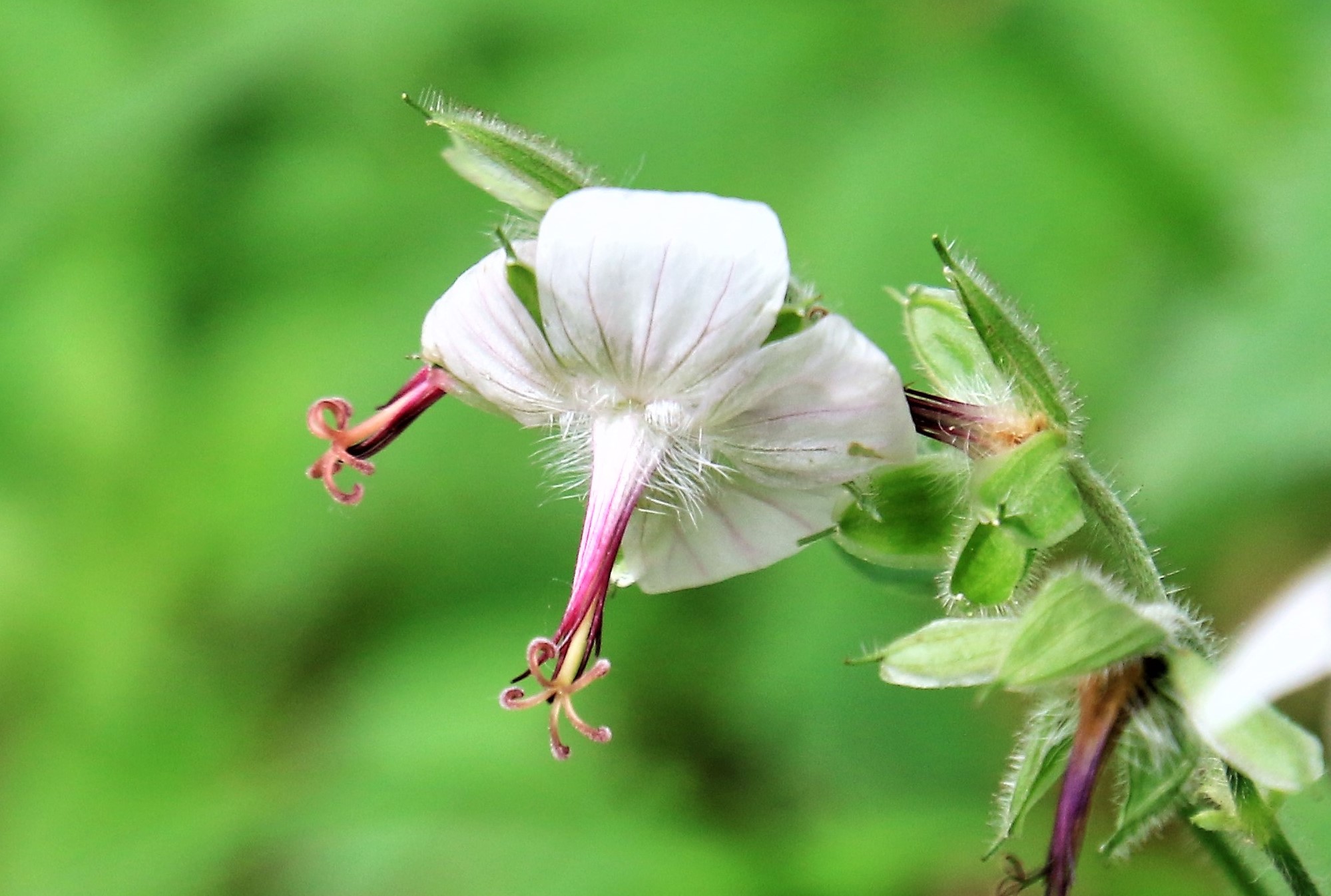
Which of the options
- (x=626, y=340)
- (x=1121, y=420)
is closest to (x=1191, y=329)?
(x=1121, y=420)

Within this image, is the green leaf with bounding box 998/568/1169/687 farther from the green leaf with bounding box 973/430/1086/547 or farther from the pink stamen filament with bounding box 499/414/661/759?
the pink stamen filament with bounding box 499/414/661/759

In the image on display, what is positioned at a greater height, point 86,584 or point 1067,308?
point 86,584

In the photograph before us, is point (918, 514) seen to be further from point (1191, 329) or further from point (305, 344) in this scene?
point (305, 344)

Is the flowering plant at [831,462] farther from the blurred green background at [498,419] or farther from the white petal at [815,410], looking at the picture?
the blurred green background at [498,419]

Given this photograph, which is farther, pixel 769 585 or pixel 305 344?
pixel 305 344

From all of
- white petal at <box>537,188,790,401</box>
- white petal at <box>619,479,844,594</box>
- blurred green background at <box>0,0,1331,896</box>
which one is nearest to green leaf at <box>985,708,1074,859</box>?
white petal at <box>619,479,844,594</box>

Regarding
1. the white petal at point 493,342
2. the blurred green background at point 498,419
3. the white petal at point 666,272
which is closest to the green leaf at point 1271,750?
the white petal at point 666,272
